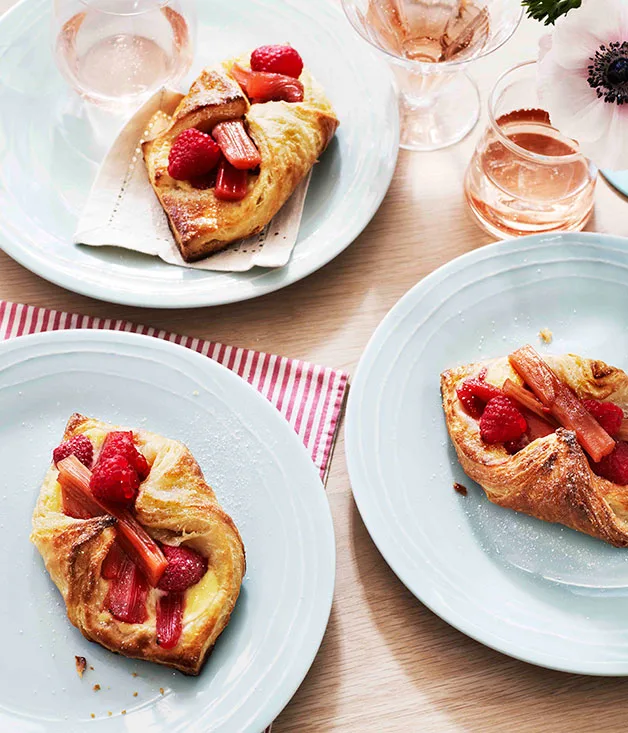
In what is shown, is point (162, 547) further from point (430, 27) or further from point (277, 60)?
point (430, 27)

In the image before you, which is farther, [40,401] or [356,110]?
[356,110]

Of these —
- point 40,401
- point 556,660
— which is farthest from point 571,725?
point 40,401

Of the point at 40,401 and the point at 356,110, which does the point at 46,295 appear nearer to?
the point at 40,401

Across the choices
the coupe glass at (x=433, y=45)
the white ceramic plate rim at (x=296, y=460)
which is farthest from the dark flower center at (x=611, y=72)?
the white ceramic plate rim at (x=296, y=460)

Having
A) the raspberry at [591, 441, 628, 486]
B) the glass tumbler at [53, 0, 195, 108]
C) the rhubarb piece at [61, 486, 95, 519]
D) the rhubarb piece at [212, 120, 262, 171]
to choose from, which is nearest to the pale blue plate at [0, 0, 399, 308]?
the glass tumbler at [53, 0, 195, 108]

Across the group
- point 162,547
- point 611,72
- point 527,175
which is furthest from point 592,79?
point 162,547

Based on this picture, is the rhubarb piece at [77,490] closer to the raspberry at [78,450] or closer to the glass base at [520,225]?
the raspberry at [78,450]
